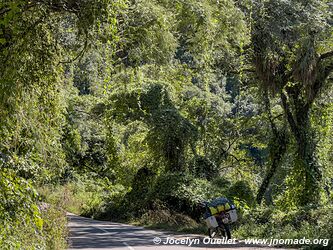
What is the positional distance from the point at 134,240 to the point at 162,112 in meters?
12.4

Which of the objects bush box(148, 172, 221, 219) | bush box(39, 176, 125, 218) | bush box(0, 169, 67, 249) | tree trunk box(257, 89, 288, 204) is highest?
bush box(0, 169, 67, 249)

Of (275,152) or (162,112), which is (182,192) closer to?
(275,152)

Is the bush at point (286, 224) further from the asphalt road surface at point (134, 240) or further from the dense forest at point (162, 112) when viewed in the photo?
the asphalt road surface at point (134, 240)

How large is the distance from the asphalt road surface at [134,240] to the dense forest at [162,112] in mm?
1502

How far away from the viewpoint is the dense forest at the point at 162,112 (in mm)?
11281

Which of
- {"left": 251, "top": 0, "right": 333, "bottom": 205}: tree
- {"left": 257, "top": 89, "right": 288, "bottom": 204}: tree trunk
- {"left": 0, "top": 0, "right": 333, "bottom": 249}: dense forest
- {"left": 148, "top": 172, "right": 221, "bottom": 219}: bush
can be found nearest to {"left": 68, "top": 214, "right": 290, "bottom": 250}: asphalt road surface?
{"left": 0, "top": 0, "right": 333, "bottom": 249}: dense forest

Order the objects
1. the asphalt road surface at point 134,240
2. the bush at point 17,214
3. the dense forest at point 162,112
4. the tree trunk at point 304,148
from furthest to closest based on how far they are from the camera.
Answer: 1. the tree trunk at point 304,148
2. the asphalt road surface at point 134,240
3. the dense forest at point 162,112
4. the bush at point 17,214

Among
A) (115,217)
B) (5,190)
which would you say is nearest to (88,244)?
(5,190)

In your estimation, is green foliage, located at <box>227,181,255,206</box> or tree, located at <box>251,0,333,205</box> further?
green foliage, located at <box>227,181,255,206</box>

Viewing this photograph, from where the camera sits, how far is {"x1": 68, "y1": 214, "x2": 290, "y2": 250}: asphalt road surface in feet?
54.2

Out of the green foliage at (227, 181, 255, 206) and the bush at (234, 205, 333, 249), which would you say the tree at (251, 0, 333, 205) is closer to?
the green foliage at (227, 181, 255, 206)

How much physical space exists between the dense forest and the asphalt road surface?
1.50 metres

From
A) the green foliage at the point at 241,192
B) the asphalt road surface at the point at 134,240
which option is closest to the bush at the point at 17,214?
the asphalt road surface at the point at 134,240

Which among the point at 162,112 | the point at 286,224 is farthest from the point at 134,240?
the point at 162,112
